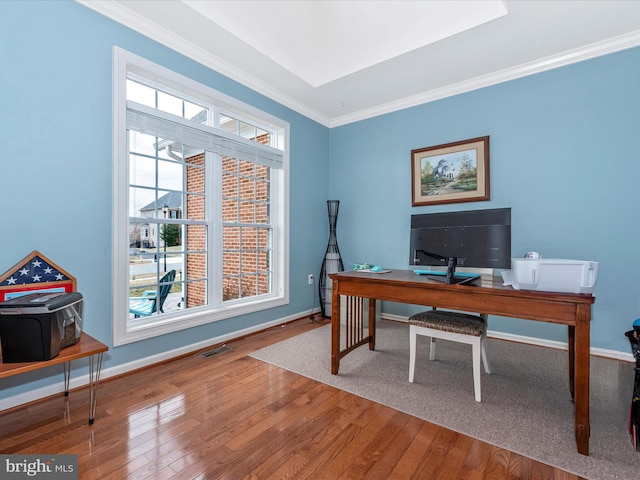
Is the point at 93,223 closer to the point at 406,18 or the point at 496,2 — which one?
the point at 406,18

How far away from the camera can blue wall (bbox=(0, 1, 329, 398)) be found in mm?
1864

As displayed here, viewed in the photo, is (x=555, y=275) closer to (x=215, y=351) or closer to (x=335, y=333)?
(x=335, y=333)

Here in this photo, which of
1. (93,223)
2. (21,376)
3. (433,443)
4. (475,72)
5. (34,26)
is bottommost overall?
(433,443)

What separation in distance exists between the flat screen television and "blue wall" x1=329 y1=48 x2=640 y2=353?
145 centimetres

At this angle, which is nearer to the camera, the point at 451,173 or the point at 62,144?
the point at 62,144

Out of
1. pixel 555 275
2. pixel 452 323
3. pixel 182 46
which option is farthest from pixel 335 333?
pixel 182 46

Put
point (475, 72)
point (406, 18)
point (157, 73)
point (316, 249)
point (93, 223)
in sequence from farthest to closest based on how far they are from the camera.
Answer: point (316, 249) < point (475, 72) < point (406, 18) < point (157, 73) < point (93, 223)

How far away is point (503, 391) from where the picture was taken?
211 cm

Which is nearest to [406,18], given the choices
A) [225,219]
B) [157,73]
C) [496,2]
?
[496,2]

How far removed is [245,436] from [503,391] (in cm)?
175

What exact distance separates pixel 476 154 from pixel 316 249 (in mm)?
2271

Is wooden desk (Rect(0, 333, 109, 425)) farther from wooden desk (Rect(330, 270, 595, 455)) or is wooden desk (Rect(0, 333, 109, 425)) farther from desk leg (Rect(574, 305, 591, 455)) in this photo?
desk leg (Rect(574, 305, 591, 455))

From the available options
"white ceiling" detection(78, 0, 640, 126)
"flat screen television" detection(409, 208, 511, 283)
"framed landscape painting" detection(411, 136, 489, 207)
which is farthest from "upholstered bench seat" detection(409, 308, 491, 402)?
"white ceiling" detection(78, 0, 640, 126)

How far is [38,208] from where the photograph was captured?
1.96m
